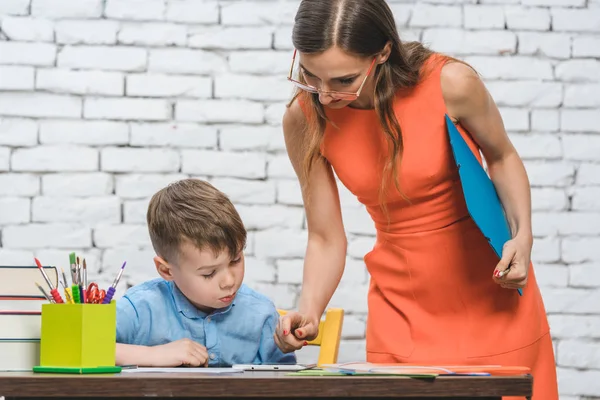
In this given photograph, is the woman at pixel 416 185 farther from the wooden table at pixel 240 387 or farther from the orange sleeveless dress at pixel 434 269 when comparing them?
the wooden table at pixel 240 387

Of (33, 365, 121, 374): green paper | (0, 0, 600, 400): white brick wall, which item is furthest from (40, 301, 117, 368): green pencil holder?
(0, 0, 600, 400): white brick wall

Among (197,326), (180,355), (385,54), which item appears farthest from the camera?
(197,326)

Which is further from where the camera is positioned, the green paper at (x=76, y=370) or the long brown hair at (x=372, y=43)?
the long brown hair at (x=372, y=43)

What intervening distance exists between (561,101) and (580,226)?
15.9 inches

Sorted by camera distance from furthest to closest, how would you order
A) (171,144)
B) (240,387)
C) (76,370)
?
1. (171,144)
2. (76,370)
3. (240,387)

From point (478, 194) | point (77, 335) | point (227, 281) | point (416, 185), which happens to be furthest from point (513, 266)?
point (77, 335)

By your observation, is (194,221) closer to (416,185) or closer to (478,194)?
(416,185)

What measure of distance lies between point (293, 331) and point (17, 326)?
49 cm

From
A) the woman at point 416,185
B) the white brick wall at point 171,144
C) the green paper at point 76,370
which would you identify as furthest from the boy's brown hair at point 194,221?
the white brick wall at point 171,144

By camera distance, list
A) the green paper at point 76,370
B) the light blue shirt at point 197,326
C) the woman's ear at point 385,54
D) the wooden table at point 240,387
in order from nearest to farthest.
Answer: the wooden table at point 240,387, the green paper at point 76,370, the woman's ear at point 385,54, the light blue shirt at point 197,326

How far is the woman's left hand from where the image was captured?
1.47m

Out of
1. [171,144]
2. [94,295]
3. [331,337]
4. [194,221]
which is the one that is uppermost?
[171,144]

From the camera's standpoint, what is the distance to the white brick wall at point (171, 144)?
100 inches

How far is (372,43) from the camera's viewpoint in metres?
1.56
